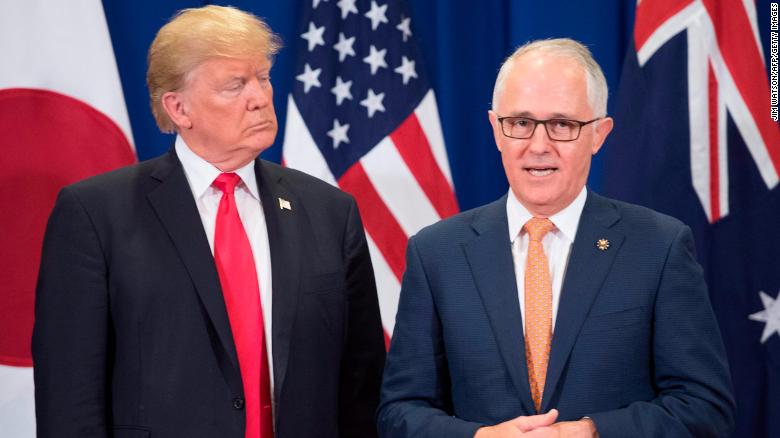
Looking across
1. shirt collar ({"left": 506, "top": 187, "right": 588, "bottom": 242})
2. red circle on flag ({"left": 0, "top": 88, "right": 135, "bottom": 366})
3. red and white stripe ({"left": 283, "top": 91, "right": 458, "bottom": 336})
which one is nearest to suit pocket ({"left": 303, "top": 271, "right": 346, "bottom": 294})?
shirt collar ({"left": 506, "top": 187, "right": 588, "bottom": 242})

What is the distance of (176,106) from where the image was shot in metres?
2.22

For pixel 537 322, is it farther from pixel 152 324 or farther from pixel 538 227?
pixel 152 324

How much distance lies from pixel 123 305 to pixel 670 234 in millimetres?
1161

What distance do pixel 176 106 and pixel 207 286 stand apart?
1.50ft

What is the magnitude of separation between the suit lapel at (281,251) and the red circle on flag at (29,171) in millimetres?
936

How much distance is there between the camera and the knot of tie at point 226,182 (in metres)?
2.18

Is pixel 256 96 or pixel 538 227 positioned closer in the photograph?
pixel 538 227

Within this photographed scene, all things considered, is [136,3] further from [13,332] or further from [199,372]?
[199,372]

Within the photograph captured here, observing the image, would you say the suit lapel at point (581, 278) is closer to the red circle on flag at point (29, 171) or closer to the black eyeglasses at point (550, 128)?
the black eyeglasses at point (550, 128)

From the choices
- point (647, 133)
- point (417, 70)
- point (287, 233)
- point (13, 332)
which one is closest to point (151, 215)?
point (287, 233)

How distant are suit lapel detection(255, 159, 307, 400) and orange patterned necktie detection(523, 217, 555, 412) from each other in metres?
0.55

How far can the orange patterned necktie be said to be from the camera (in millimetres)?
1866

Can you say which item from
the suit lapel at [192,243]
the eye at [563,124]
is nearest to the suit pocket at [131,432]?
the suit lapel at [192,243]

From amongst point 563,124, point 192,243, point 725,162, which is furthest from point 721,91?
point 192,243
